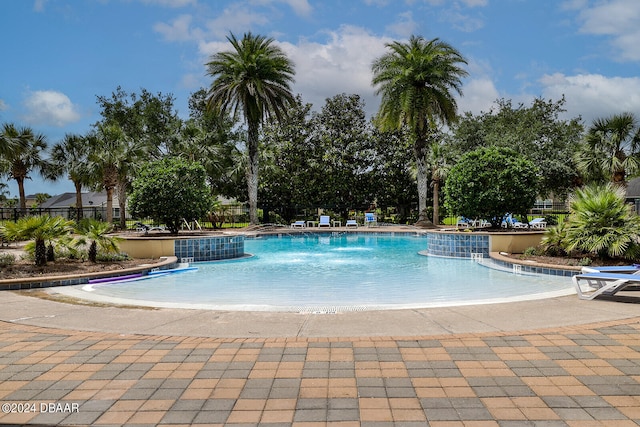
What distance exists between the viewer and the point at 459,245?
1503 centimetres

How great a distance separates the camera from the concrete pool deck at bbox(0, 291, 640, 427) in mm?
2959

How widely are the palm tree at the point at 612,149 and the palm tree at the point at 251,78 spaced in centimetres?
1669

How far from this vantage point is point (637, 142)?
21.7 meters

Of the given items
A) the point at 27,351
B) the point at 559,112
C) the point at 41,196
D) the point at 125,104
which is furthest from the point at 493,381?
the point at 41,196

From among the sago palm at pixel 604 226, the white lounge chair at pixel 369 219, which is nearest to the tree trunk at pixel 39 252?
the sago palm at pixel 604 226

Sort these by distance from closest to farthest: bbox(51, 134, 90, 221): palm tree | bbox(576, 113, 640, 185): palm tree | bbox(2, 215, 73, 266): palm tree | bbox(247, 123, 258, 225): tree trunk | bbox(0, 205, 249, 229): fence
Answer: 1. bbox(2, 215, 73, 266): palm tree
2. bbox(576, 113, 640, 185): palm tree
3. bbox(247, 123, 258, 225): tree trunk
4. bbox(0, 205, 249, 229): fence
5. bbox(51, 134, 90, 221): palm tree

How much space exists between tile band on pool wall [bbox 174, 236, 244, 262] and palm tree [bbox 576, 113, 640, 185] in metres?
18.5

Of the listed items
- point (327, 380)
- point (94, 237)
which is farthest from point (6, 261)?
point (327, 380)

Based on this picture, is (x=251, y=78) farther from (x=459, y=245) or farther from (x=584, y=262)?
(x=584, y=262)

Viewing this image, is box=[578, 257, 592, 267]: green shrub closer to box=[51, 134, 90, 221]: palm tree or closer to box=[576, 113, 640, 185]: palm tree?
box=[576, 113, 640, 185]: palm tree

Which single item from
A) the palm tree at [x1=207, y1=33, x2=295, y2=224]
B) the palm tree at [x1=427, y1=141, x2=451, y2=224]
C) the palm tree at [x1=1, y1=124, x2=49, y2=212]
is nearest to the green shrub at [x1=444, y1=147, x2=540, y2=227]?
the palm tree at [x1=427, y1=141, x2=451, y2=224]

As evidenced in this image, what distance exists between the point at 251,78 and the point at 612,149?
19507 millimetres

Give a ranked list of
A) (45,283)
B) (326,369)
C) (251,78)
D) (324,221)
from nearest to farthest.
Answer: (326,369), (45,283), (251,78), (324,221)

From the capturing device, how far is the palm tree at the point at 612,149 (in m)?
21.5
